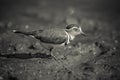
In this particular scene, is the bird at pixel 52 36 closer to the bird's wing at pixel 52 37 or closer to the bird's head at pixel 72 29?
the bird's wing at pixel 52 37

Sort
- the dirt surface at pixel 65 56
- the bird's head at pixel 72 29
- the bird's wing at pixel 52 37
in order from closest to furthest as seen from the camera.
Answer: the dirt surface at pixel 65 56 → the bird's wing at pixel 52 37 → the bird's head at pixel 72 29

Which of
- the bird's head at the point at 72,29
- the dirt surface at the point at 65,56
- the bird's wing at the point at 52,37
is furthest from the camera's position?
the bird's head at the point at 72,29

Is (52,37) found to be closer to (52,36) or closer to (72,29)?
(52,36)

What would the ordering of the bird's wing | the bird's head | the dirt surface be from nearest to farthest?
the dirt surface < the bird's wing < the bird's head

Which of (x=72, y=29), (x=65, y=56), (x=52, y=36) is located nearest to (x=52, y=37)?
(x=52, y=36)

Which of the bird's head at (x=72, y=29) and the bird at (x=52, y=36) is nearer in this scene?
the bird at (x=52, y=36)

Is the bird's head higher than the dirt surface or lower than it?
higher

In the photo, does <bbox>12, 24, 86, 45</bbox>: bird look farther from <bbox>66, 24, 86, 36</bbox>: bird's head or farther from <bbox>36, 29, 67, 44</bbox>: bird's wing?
<bbox>66, 24, 86, 36</bbox>: bird's head

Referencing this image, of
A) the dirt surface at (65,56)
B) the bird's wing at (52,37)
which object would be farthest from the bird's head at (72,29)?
the bird's wing at (52,37)

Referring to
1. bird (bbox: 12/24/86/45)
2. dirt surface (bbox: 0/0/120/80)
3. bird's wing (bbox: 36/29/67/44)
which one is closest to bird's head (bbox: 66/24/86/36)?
bird (bbox: 12/24/86/45)

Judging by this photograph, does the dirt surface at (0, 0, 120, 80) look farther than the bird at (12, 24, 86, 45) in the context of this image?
No

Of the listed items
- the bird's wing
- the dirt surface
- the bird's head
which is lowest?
the dirt surface

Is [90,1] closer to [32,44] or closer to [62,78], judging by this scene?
[32,44]
